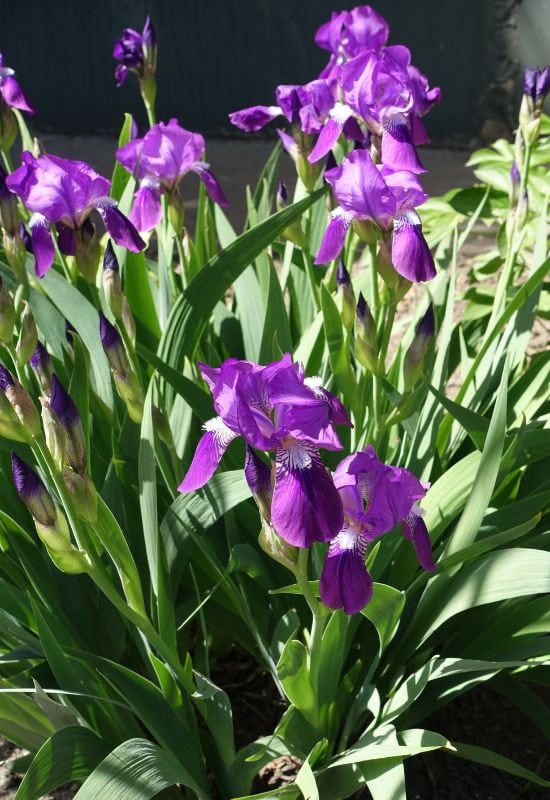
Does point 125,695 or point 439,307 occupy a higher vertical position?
point 439,307

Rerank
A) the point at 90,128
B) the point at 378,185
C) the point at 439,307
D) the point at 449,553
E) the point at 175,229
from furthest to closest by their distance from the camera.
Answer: the point at 90,128, the point at 439,307, the point at 175,229, the point at 449,553, the point at 378,185

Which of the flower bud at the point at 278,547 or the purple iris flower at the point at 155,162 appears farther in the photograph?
the purple iris flower at the point at 155,162

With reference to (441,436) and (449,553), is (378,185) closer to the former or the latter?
(449,553)

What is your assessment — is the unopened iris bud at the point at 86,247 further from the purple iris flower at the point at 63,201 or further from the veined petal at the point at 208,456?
the veined petal at the point at 208,456

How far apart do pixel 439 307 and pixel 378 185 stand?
816 mm

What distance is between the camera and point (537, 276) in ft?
4.73

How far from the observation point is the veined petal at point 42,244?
1.25m

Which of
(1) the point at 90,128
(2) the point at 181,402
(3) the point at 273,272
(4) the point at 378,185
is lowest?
(1) the point at 90,128

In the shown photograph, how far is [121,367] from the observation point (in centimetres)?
118

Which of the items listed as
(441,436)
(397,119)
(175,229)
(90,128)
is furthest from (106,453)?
(90,128)

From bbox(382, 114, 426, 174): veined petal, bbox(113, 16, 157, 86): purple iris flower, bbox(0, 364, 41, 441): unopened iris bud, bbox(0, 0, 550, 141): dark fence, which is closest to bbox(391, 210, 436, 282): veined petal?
bbox(382, 114, 426, 174): veined petal

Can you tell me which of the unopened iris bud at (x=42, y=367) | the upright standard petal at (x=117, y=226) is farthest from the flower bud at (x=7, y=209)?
the unopened iris bud at (x=42, y=367)

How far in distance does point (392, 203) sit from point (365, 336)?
7.1 inches

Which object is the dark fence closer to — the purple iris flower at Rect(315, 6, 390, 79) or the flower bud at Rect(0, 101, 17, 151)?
the purple iris flower at Rect(315, 6, 390, 79)
